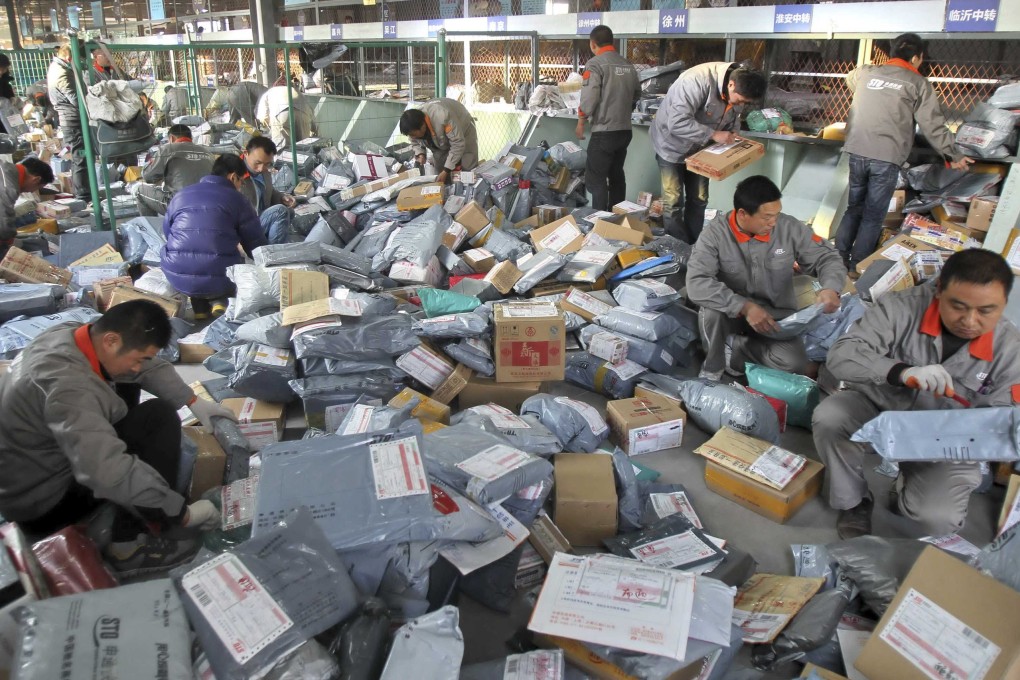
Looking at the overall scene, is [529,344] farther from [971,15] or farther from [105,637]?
[971,15]

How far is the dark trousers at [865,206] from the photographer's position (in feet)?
16.0

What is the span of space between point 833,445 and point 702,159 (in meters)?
2.53

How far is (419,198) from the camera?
5422 millimetres

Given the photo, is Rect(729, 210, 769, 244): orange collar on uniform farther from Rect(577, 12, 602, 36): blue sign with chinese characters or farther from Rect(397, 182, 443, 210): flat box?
Rect(577, 12, 602, 36): blue sign with chinese characters

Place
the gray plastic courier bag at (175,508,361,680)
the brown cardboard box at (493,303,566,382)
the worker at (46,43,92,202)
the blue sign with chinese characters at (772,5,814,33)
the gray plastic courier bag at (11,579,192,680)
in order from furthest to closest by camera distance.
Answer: the worker at (46,43,92,202) < the blue sign with chinese characters at (772,5,814,33) < the brown cardboard box at (493,303,566,382) < the gray plastic courier bag at (175,508,361,680) < the gray plastic courier bag at (11,579,192,680)

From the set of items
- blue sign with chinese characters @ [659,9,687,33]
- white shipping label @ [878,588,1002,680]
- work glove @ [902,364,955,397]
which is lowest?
white shipping label @ [878,588,1002,680]

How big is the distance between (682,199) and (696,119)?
0.61m

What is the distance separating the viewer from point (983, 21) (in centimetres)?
461

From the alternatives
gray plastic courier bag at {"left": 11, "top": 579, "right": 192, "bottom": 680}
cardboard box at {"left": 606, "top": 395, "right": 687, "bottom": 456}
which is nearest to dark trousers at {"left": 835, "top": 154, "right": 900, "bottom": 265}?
cardboard box at {"left": 606, "top": 395, "right": 687, "bottom": 456}

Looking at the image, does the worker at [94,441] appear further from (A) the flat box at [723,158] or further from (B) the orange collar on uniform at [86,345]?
(A) the flat box at [723,158]

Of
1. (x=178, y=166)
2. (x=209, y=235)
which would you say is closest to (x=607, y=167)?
(x=209, y=235)

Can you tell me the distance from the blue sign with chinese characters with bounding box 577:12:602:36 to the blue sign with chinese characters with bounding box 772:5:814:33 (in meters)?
1.88

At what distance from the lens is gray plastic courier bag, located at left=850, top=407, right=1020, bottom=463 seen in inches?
84.4

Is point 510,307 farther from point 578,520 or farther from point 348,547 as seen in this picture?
point 348,547
